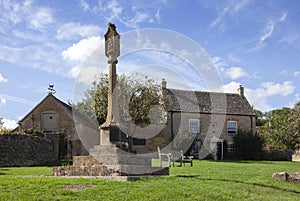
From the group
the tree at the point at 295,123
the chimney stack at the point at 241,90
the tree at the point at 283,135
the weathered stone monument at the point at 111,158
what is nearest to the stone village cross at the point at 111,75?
the weathered stone monument at the point at 111,158

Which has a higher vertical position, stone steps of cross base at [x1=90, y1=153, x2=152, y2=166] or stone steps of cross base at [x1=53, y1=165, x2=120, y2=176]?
stone steps of cross base at [x1=90, y1=153, x2=152, y2=166]

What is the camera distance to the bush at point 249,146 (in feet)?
108

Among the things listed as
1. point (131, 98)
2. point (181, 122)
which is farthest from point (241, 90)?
point (131, 98)

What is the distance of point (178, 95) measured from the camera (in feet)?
120

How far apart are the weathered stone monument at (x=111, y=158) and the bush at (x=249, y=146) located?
74.2 ft

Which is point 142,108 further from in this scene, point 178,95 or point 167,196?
point 167,196

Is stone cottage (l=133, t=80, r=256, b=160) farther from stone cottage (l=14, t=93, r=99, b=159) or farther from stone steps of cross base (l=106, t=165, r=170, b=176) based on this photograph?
stone steps of cross base (l=106, t=165, r=170, b=176)

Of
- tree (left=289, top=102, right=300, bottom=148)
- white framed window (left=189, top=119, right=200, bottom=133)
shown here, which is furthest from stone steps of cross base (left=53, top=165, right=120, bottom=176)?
tree (left=289, top=102, right=300, bottom=148)

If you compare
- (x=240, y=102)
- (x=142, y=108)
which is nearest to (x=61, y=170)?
(x=142, y=108)

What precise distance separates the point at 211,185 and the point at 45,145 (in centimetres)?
1673

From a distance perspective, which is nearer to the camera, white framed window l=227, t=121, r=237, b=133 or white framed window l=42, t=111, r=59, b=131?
white framed window l=42, t=111, r=59, b=131

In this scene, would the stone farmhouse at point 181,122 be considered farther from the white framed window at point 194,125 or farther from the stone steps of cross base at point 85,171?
the stone steps of cross base at point 85,171

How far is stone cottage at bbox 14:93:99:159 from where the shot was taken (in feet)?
101

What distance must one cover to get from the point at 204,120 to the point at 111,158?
82.5 ft
